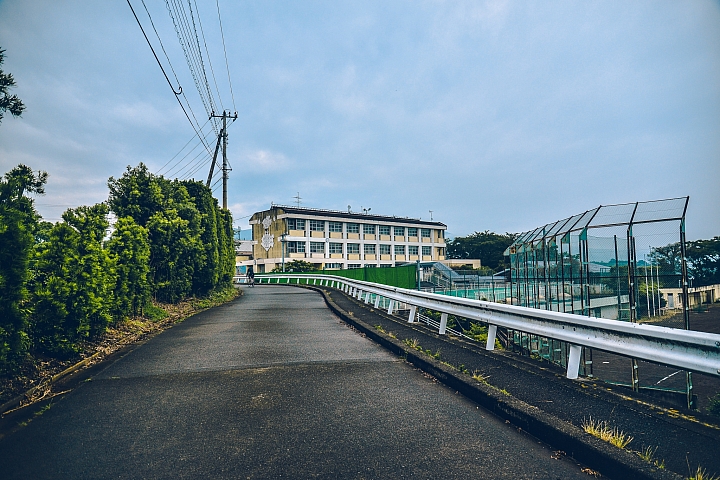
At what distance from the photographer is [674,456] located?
330 cm

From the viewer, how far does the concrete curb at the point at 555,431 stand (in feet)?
10.3

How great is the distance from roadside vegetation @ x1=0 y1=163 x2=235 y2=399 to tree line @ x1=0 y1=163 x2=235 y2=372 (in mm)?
13

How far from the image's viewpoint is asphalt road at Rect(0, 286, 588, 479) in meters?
3.42

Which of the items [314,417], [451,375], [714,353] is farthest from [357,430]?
Answer: [714,353]

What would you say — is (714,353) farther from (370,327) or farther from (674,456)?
(370,327)

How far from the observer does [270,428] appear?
424 centimetres

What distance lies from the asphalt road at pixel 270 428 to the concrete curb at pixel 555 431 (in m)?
0.13

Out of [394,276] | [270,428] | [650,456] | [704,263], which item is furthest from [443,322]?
[394,276]

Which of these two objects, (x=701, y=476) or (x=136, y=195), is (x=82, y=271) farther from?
(x=701, y=476)

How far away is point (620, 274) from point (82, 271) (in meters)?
8.49

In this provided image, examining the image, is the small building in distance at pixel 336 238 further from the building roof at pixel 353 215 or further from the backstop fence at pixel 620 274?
the backstop fence at pixel 620 274

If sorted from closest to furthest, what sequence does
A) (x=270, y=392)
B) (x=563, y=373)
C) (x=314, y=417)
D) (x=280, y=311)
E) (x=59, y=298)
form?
(x=314, y=417)
(x=270, y=392)
(x=563, y=373)
(x=59, y=298)
(x=280, y=311)

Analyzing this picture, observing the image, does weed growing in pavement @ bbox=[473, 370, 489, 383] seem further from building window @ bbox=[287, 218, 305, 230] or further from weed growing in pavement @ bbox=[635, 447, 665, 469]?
building window @ bbox=[287, 218, 305, 230]

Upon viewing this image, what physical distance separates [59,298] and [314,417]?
5.01 m
